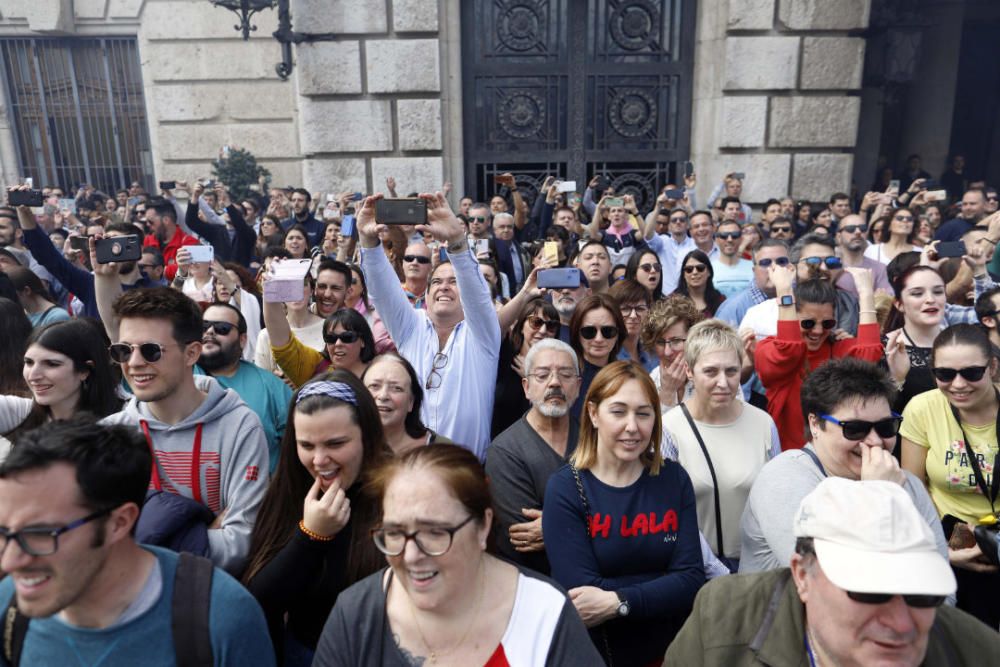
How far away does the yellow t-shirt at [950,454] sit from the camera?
10.2 ft

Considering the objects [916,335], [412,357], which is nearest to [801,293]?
[916,335]

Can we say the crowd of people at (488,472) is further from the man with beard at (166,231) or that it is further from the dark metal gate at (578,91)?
the dark metal gate at (578,91)

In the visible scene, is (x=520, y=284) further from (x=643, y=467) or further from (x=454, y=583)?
(x=454, y=583)

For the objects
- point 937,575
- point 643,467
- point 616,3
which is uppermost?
A: point 616,3

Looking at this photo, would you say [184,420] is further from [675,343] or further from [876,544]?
[675,343]

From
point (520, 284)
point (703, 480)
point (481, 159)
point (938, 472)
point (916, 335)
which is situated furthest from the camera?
point (481, 159)

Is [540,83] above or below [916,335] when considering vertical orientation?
above

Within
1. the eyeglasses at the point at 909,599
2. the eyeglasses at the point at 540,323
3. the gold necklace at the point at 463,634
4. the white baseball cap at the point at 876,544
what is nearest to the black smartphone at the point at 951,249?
the eyeglasses at the point at 540,323

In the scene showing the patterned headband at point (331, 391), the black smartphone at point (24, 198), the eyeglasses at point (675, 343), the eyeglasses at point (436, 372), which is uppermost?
the black smartphone at point (24, 198)

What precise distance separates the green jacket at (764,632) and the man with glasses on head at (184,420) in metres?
1.50

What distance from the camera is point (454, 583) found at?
1.75 meters

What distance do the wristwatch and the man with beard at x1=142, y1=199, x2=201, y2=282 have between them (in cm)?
641

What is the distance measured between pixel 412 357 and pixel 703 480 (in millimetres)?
1708

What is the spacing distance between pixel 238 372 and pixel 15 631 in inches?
78.0
